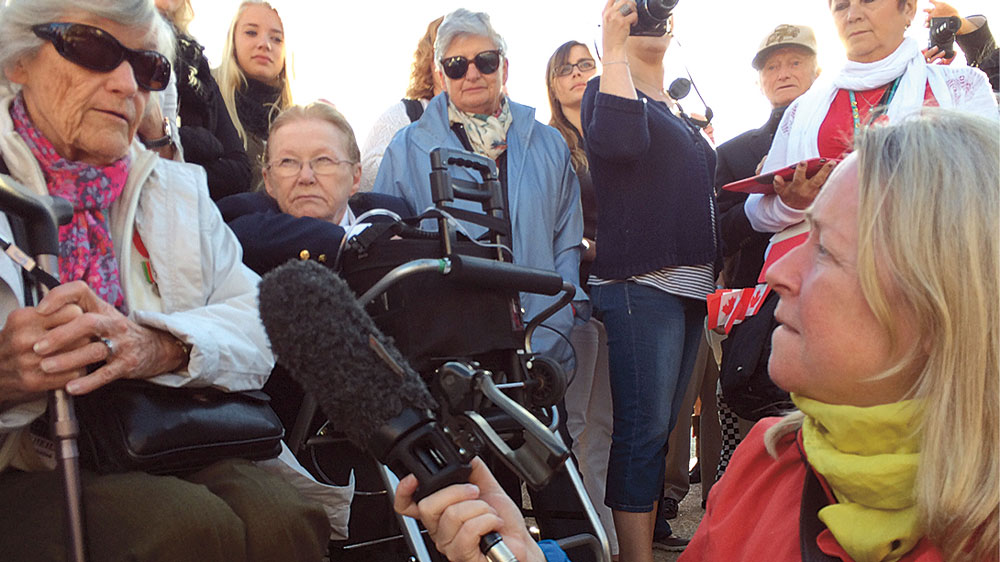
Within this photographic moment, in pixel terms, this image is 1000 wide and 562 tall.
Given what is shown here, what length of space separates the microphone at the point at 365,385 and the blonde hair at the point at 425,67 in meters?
3.57

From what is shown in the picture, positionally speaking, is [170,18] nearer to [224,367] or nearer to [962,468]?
[224,367]

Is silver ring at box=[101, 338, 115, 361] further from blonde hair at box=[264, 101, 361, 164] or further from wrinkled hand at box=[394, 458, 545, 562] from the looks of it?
blonde hair at box=[264, 101, 361, 164]

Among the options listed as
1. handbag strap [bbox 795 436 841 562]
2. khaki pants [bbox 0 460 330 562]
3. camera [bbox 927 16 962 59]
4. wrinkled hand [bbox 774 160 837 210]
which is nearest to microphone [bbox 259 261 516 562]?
handbag strap [bbox 795 436 841 562]

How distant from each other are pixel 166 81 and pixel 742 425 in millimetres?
3681

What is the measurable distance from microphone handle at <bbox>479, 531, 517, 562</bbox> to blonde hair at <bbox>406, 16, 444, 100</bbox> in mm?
3722

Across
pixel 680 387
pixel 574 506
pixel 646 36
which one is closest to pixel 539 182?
pixel 646 36

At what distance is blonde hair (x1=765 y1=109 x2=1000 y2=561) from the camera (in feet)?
4.52

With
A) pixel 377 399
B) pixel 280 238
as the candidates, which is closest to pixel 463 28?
pixel 280 238

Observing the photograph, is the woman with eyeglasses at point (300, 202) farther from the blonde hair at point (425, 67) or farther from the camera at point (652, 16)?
the camera at point (652, 16)

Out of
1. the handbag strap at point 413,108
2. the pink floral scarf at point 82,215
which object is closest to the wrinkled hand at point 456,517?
the pink floral scarf at point 82,215

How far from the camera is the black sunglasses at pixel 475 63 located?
3.98 m

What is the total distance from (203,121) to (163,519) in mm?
2154

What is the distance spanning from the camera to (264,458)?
2.38 metres

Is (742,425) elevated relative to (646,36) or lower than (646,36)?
lower
